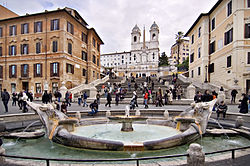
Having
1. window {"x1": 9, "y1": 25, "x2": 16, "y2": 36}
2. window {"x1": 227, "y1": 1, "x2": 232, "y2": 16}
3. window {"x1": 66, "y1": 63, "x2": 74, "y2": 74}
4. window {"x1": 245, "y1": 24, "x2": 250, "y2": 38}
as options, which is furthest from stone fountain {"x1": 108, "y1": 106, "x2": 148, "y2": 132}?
window {"x1": 9, "y1": 25, "x2": 16, "y2": 36}

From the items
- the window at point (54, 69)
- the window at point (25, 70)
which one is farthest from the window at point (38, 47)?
the window at point (54, 69)

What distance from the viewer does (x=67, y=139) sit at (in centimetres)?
527

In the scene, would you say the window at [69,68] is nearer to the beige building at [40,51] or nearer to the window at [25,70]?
the beige building at [40,51]

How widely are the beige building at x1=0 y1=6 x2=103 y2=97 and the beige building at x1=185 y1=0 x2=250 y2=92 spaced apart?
23887 millimetres

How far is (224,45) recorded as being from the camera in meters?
25.0

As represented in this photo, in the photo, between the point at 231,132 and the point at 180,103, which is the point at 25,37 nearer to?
the point at 180,103

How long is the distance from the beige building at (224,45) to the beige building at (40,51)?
2389 centimetres

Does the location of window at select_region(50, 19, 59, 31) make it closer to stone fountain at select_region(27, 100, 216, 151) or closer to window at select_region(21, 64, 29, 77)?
window at select_region(21, 64, 29, 77)

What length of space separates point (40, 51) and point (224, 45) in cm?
3043

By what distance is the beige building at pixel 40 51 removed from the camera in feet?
95.1

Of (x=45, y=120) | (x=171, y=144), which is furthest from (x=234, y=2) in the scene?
(x=45, y=120)

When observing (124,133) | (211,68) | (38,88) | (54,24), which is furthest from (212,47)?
(38,88)

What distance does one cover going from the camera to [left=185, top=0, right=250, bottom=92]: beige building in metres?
21.5

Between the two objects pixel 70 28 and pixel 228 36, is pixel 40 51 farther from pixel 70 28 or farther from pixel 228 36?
pixel 228 36
